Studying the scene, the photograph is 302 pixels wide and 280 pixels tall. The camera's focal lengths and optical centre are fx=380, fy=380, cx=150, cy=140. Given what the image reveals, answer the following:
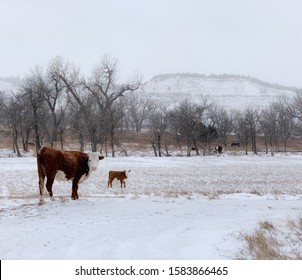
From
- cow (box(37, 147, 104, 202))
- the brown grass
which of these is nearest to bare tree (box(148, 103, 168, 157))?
cow (box(37, 147, 104, 202))

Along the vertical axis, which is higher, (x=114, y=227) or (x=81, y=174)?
(x=81, y=174)

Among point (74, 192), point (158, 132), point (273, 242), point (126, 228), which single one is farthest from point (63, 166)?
point (158, 132)

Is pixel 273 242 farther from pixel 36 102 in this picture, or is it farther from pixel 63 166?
pixel 36 102

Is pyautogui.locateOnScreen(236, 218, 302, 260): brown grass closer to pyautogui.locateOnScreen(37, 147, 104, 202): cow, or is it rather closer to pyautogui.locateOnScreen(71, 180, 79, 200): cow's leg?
pyautogui.locateOnScreen(71, 180, 79, 200): cow's leg

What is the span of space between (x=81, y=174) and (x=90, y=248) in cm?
628

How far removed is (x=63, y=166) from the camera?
12.3 meters

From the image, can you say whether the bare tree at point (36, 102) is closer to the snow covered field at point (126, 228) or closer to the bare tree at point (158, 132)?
the bare tree at point (158, 132)

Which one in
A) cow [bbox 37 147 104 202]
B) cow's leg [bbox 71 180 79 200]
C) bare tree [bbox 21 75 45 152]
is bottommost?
cow's leg [bbox 71 180 79 200]

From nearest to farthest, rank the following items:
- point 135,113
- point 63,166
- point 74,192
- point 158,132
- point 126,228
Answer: point 126,228 < point 63,166 < point 74,192 < point 158,132 < point 135,113

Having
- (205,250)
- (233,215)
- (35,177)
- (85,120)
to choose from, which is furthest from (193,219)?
(85,120)

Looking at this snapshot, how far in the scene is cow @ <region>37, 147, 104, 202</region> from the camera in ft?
39.4

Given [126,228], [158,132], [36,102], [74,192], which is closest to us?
[126,228]

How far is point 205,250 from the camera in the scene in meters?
6.38
